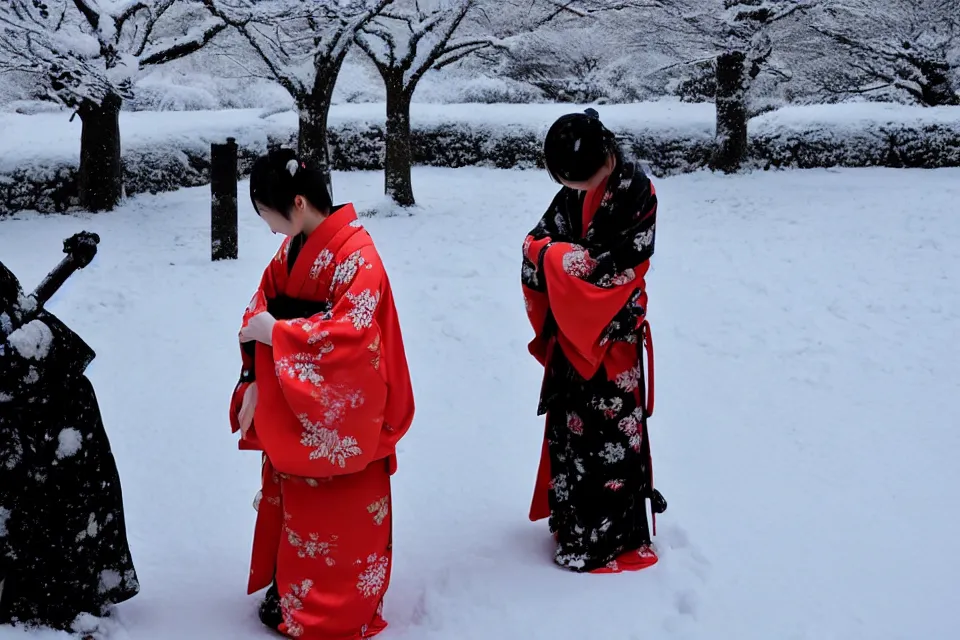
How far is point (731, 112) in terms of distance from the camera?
531 inches

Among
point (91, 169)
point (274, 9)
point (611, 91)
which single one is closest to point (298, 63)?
point (274, 9)

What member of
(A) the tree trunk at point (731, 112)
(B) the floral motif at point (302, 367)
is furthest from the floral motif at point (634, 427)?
(A) the tree trunk at point (731, 112)

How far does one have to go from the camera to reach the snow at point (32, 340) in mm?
2869

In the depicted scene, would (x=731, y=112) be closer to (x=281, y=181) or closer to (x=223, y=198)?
(x=223, y=198)

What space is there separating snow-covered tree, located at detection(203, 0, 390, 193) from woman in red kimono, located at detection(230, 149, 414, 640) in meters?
7.20

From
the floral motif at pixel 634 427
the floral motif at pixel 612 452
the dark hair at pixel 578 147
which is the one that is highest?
the dark hair at pixel 578 147

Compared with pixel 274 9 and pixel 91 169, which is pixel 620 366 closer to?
pixel 274 9

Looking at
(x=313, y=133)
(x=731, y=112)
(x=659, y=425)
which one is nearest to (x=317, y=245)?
(x=659, y=425)

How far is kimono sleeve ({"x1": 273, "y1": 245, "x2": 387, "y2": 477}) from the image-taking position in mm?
2947

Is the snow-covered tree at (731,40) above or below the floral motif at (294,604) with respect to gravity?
above

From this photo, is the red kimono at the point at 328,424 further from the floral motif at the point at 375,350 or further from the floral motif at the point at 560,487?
the floral motif at the point at 560,487

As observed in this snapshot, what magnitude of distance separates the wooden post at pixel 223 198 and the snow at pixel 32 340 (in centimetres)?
579

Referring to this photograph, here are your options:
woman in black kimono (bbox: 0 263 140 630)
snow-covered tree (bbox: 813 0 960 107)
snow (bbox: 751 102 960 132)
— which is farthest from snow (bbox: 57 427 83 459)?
snow-covered tree (bbox: 813 0 960 107)

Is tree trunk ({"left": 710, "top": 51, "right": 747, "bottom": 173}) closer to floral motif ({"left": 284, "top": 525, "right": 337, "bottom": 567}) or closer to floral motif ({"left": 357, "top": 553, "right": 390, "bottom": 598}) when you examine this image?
floral motif ({"left": 357, "top": 553, "right": 390, "bottom": 598})
